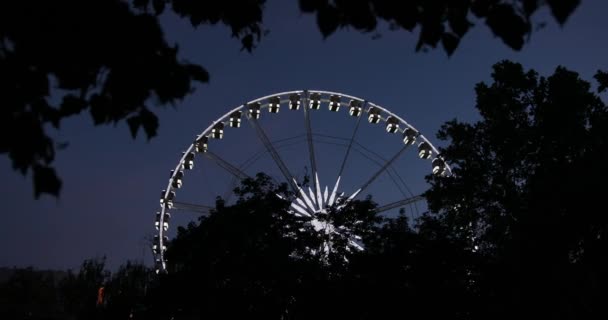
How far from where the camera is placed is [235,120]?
28.3 m

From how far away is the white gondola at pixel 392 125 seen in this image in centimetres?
2880

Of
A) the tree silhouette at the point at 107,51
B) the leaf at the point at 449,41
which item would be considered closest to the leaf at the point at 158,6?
the tree silhouette at the point at 107,51

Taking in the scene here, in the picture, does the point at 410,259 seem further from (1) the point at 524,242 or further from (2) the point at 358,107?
(2) the point at 358,107

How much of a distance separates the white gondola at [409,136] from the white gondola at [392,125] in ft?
1.80

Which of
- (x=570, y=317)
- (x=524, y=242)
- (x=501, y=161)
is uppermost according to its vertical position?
(x=501, y=161)

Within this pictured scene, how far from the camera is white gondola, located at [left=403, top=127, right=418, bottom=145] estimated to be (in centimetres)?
2838

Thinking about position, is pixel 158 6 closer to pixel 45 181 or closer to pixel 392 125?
pixel 45 181

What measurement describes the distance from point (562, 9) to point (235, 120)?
26539 millimetres

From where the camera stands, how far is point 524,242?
52.2 ft

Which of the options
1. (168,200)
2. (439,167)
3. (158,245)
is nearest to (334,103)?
(439,167)

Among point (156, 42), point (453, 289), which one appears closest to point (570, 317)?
point (453, 289)

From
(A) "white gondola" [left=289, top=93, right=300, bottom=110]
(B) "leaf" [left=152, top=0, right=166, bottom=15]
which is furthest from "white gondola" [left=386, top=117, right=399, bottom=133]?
(B) "leaf" [left=152, top=0, right=166, bottom=15]

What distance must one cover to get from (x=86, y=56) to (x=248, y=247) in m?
17.2

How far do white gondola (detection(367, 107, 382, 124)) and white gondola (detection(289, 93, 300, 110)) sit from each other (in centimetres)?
407
